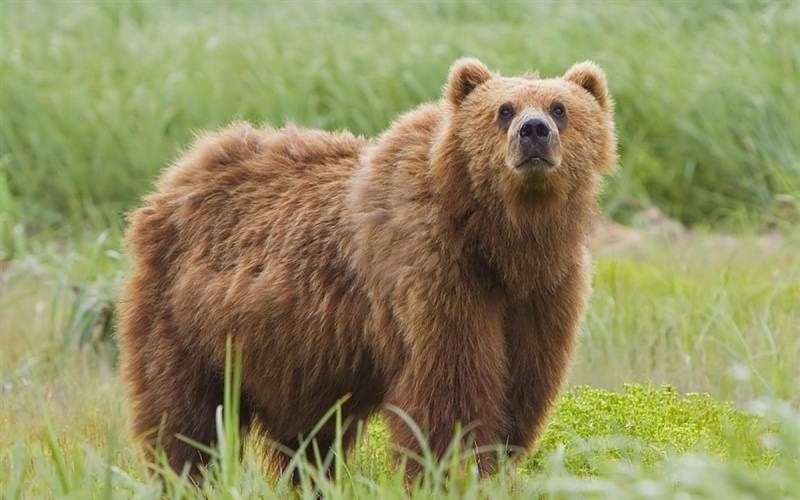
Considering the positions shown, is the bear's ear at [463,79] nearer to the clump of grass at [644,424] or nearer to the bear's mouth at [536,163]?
the bear's mouth at [536,163]

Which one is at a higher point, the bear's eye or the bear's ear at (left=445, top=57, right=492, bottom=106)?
the bear's ear at (left=445, top=57, right=492, bottom=106)

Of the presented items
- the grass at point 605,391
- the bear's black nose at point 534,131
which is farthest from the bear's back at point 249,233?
the bear's black nose at point 534,131

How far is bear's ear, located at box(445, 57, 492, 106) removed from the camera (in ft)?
17.0

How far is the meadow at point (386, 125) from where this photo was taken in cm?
694

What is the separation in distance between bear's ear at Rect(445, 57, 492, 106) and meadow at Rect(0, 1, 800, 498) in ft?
4.12

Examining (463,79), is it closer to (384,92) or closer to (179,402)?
(179,402)

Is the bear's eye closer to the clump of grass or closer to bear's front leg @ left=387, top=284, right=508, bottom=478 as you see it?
bear's front leg @ left=387, top=284, right=508, bottom=478

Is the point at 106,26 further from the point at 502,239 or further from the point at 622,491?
the point at 622,491

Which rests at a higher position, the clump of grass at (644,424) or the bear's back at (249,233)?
the bear's back at (249,233)

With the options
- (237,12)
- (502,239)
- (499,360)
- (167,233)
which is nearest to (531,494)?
(499,360)

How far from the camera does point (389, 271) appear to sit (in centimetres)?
497

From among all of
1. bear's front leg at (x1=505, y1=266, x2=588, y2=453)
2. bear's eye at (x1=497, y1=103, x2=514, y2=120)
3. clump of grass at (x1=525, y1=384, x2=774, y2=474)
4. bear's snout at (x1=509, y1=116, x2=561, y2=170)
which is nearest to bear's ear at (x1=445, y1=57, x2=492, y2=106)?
bear's eye at (x1=497, y1=103, x2=514, y2=120)

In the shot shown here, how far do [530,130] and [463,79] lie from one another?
0.52 meters

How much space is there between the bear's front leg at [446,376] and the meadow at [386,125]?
818 mm
